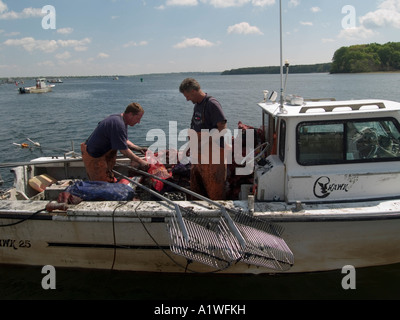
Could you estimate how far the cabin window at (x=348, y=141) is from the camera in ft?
15.4

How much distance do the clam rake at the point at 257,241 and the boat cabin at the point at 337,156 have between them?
510mm

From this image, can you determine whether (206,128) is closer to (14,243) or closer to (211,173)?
(211,173)

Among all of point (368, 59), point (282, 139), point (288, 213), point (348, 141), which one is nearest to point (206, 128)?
point (282, 139)

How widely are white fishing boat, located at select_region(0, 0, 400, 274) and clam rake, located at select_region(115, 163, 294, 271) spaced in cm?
2

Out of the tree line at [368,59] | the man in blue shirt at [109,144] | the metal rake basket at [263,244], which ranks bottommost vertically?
the metal rake basket at [263,244]

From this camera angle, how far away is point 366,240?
4.71 meters

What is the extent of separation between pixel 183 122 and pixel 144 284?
57.1 ft

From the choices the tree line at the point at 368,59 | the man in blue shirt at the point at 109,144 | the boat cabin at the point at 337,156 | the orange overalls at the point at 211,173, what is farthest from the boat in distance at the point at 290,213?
the tree line at the point at 368,59

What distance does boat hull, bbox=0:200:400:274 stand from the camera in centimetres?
457

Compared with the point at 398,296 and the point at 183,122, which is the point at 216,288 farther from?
the point at 183,122

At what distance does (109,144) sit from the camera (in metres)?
5.38

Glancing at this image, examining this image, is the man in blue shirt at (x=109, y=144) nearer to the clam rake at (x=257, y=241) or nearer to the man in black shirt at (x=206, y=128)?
the man in black shirt at (x=206, y=128)

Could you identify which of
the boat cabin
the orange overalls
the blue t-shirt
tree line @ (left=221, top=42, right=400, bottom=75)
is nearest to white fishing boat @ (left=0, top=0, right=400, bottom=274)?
the boat cabin
